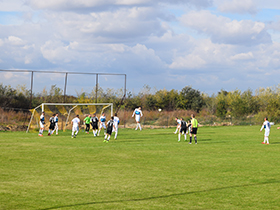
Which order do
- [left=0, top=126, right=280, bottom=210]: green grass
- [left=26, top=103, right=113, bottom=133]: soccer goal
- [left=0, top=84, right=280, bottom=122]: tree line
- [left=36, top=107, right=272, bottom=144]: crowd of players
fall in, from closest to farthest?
[left=0, top=126, right=280, bottom=210]: green grass < [left=36, top=107, right=272, bottom=144]: crowd of players < [left=26, top=103, right=113, bottom=133]: soccer goal < [left=0, top=84, right=280, bottom=122]: tree line

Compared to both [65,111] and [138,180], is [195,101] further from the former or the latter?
[138,180]

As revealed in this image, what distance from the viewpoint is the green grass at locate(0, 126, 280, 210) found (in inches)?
330

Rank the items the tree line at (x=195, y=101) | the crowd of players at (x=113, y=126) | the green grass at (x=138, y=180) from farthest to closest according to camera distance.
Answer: the tree line at (x=195, y=101) < the crowd of players at (x=113, y=126) < the green grass at (x=138, y=180)

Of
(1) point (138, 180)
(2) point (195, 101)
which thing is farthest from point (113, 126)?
(2) point (195, 101)

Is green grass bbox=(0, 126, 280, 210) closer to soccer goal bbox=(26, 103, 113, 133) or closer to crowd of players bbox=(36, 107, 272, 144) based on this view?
crowd of players bbox=(36, 107, 272, 144)

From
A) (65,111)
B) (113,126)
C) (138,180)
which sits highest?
(65,111)

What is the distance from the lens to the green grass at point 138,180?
839 centimetres


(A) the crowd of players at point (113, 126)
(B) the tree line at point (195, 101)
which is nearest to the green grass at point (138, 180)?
(A) the crowd of players at point (113, 126)

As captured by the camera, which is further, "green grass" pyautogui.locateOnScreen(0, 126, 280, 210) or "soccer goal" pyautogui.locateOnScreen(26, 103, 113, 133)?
"soccer goal" pyautogui.locateOnScreen(26, 103, 113, 133)

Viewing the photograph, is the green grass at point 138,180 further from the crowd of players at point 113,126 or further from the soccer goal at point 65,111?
the soccer goal at point 65,111

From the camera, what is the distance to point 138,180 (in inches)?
434

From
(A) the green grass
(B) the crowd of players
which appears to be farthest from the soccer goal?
(A) the green grass

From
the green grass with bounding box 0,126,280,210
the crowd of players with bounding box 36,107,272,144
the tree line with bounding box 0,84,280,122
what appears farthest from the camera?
the tree line with bounding box 0,84,280,122

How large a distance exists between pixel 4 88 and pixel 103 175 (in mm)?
39689
